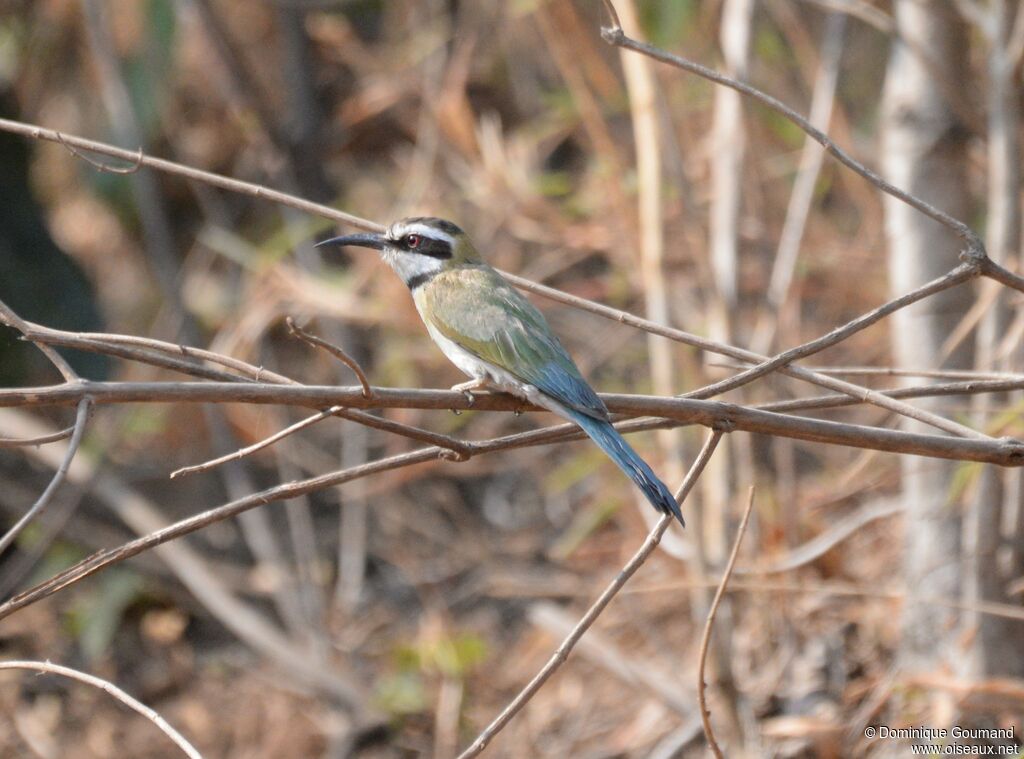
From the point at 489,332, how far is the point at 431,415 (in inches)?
107

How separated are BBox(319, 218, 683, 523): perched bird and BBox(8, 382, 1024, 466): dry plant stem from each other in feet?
A: 0.79

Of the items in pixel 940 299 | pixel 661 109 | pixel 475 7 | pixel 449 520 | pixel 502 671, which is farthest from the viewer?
pixel 475 7

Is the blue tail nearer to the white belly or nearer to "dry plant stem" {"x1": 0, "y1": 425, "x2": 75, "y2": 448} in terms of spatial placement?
the white belly

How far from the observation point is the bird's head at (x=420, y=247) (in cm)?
367

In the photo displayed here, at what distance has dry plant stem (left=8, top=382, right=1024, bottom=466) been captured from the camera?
1.69 meters

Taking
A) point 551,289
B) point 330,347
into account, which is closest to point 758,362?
point 551,289

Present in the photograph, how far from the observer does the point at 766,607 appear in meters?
4.30

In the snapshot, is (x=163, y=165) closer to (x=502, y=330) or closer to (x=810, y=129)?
(x=502, y=330)

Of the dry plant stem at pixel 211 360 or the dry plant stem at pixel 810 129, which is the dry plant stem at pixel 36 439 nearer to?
the dry plant stem at pixel 211 360

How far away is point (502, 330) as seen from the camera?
3.21 m

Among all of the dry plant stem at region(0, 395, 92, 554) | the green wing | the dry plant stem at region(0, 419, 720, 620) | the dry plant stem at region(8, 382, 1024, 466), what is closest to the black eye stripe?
the green wing

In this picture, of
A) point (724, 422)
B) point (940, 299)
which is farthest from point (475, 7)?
point (724, 422)

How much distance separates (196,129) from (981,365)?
559cm

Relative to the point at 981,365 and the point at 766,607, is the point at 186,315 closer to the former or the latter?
the point at 766,607
